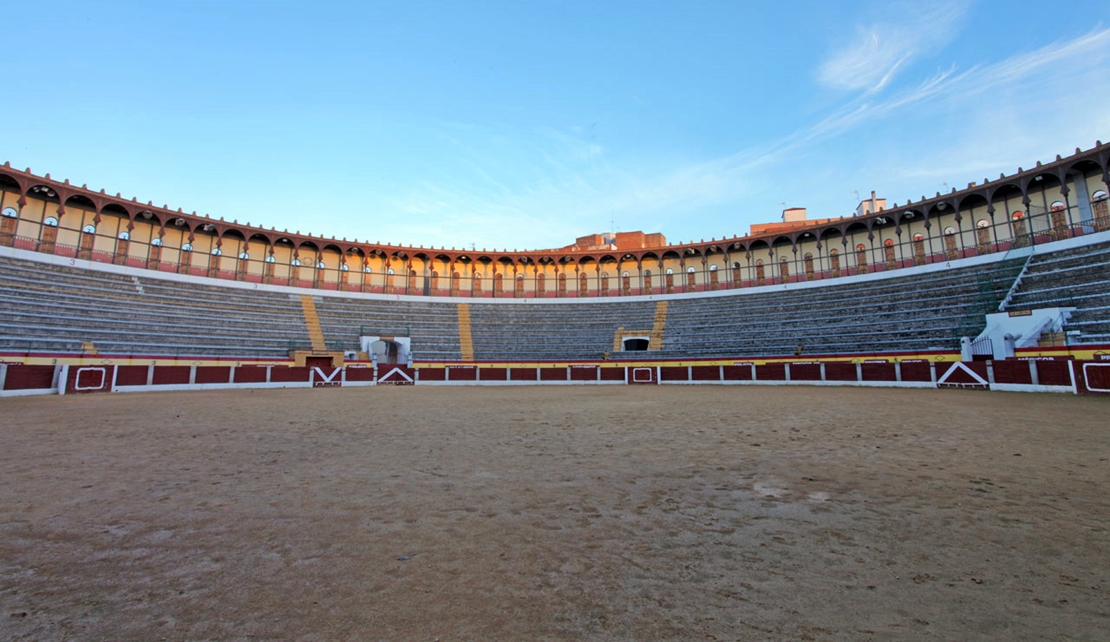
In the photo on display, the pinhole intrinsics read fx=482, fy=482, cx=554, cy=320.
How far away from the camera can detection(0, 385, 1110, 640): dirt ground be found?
248cm

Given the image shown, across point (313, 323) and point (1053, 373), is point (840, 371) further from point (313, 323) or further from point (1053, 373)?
point (313, 323)

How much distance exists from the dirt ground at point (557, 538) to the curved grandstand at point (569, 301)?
1563 centimetres

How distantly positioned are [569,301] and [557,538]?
37051 millimetres

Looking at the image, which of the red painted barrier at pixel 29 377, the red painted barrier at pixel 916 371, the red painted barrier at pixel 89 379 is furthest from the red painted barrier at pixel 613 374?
the red painted barrier at pixel 29 377

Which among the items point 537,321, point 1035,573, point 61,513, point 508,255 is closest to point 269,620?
point 61,513

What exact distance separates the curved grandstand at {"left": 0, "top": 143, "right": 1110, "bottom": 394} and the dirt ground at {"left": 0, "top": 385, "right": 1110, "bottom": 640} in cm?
1563

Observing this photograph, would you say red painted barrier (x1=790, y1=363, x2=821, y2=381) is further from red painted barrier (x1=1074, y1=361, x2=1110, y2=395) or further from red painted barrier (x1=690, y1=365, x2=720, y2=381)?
red painted barrier (x1=1074, y1=361, x2=1110, y2=395)

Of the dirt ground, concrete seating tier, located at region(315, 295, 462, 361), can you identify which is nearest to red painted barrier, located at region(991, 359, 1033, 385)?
the dirt ground

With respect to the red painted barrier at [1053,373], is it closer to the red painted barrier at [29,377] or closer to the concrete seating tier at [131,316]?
the concrete seating tier at [131,316]

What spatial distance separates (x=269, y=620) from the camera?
8.06 feet

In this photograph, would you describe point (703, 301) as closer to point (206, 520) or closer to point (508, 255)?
point (508, 255)

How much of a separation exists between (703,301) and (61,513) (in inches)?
1409

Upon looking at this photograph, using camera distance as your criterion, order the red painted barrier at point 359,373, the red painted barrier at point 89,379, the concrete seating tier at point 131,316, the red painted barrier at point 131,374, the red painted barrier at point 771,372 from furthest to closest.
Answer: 1. the red painted barrier at point 359,373
2. the red painted barrier at point 771,372
3. the concrete seating tier at point 131,316
4. the red painted barrier at point 131,374
5. the red painted barrier at point 89,379

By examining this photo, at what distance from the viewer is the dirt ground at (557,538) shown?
8.13ft
